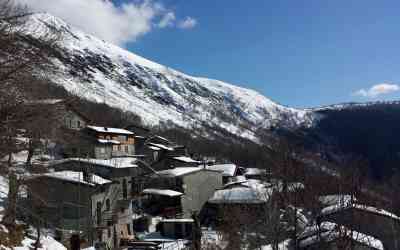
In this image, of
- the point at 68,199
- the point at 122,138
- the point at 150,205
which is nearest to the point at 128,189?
the point at 150,205

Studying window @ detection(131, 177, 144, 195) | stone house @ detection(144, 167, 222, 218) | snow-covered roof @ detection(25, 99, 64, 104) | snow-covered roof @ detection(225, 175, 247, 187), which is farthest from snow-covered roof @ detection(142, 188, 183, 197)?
snow-covered roof @ detection(25, 99, 64, 104)

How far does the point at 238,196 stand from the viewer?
38.1 metres

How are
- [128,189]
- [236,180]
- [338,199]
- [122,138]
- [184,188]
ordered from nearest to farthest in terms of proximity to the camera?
[338,199] → [128,189] → [184,188] → [122,138] → [236,180]

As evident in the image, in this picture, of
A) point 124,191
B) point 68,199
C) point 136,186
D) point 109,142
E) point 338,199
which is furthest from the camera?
point 109,142

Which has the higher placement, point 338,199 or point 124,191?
point 124,191

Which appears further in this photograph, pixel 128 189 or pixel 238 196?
pixel 238 196

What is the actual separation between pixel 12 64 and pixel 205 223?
3289 cm

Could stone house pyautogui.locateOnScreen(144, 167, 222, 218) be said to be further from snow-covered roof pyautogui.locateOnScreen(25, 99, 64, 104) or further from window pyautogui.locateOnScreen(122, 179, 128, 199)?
snow-covered roof pyautogui.locateOnScreen(25, 99, 64, 104)

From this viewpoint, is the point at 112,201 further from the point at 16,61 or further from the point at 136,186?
the point at 16,61

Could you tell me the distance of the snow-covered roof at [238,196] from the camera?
36047 mm

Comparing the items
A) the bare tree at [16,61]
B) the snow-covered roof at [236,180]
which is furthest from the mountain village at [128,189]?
the snow-covered roof at [236,180]

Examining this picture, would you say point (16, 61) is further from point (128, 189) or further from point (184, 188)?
point (184, 188)

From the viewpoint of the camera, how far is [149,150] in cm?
6159

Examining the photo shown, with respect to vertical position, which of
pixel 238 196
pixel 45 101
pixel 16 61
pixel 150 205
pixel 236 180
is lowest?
pixel 150 205
